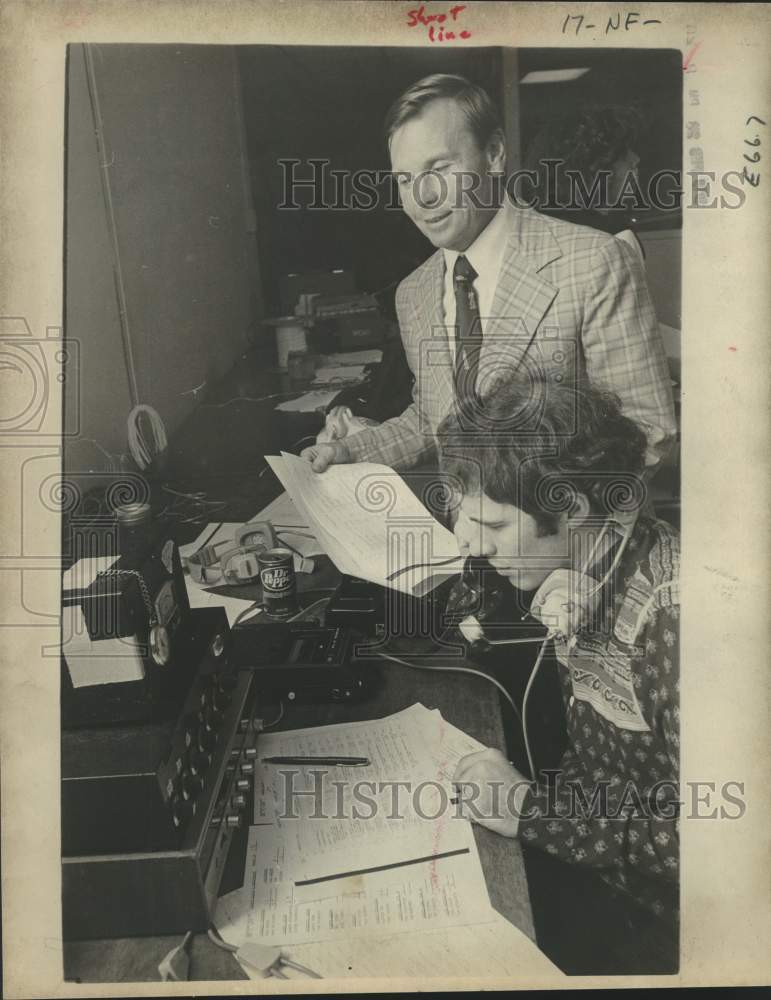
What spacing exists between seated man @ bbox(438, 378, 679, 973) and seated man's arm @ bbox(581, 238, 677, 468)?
0.02 metres

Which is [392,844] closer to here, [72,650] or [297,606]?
[297,606]

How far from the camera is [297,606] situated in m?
1.23

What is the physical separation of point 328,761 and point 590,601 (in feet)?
1.40

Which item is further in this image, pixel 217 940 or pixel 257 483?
pixel 257 483

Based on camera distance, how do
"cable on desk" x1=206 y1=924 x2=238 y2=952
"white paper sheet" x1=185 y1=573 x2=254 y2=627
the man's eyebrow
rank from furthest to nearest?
"white paper sheet" x1=185 y1=573 x2=254 y2=627, the man's eyebrow, "cable on desk" x1=206 y1=924 x2=238 y2=952

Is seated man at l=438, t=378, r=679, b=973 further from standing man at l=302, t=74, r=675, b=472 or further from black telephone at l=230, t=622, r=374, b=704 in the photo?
black telephone at l=230, t=622, r=374, b=704

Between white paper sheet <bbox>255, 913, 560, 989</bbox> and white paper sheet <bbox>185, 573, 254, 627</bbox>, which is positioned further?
white paper sheet <bbox>185, 573, 254, 627</bbox>

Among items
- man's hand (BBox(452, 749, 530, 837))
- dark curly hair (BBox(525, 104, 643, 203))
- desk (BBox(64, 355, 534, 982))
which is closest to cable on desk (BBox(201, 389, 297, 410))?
desk (BBox(64, 355, 534, 982))

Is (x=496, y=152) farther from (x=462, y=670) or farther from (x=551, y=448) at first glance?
(x=462, y=670)

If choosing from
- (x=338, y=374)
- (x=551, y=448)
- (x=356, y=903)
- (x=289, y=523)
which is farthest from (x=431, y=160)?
(x=356, y=903)

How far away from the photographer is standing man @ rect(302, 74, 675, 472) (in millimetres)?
1115

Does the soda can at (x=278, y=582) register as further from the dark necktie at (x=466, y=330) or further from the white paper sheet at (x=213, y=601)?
the dark necktie at (x=466, y=330)

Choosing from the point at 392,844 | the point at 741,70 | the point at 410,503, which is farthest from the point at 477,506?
the point at 741,70

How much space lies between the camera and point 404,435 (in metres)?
1.17
